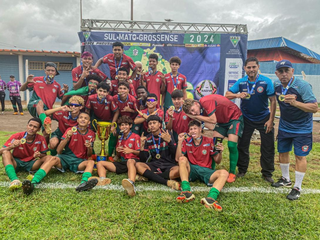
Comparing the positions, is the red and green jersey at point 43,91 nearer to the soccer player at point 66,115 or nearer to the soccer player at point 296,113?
the soccer player at point 66,115

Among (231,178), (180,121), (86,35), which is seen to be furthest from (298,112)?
(86,35)

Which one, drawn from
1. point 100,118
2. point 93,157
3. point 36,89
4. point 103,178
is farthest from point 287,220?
point 36,89

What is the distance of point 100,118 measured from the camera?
4551 millimetres

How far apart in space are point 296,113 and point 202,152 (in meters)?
1.48

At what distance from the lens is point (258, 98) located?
3.68 m

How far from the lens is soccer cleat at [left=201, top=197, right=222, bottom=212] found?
2.60 meters

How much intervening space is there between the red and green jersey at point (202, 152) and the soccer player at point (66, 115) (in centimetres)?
212

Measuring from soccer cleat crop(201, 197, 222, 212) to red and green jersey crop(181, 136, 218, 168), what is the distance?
0.83m

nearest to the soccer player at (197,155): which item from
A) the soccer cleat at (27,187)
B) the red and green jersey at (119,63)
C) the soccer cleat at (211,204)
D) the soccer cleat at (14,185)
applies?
the soccer cleat at (211,204)

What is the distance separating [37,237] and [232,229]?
6.39ft

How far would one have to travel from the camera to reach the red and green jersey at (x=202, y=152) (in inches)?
137

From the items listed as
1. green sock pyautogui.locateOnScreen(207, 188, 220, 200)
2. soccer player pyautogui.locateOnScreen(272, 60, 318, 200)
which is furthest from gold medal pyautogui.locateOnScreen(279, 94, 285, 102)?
green sock pyautogui.locateOnScreen(207, 188, 220, 200)

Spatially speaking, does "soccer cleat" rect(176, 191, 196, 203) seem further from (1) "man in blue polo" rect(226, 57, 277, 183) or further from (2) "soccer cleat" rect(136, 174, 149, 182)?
(1) "man in blue polo" rect(226, 57, 277, 183)

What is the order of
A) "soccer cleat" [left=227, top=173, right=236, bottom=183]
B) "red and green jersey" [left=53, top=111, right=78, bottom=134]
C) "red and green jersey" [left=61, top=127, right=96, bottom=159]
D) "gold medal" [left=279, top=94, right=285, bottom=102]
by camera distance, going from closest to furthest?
"gold medal" [left=279, top=94, right=285, bottom=102] → "soccer cleat" [left=227, top=173, right=236, bottom=183] → "red and green jersey" [left=61, top=127, right=96, bottom=159] → "red and green jersey" [left=53, top=111, right=78, bottom=134]
